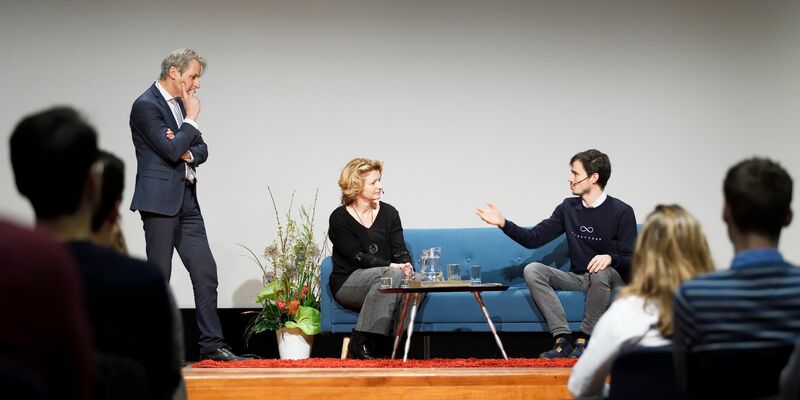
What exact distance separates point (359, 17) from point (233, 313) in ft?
7.44

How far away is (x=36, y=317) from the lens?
3.78 ft

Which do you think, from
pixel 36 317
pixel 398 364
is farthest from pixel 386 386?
pixel 36 317

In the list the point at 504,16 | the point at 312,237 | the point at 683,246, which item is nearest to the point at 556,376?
the point at 683,246

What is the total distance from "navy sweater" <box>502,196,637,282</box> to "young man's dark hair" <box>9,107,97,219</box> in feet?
12.8

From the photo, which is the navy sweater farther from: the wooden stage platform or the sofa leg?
the wooden stage platform

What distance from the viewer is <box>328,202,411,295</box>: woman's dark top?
5395 millimetres

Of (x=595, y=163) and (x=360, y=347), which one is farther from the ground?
(x=595, y=163)

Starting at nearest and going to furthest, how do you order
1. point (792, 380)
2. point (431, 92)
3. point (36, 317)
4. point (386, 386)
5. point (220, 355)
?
point (36, 317) → point (792, 380) → point (386, 386) → point (220, 355) → point (431, 92)

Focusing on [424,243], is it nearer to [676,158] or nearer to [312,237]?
[312,237]

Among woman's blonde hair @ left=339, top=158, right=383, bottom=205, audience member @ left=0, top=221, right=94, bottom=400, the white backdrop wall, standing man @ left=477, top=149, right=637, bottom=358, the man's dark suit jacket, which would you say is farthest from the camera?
the white backdrop wall

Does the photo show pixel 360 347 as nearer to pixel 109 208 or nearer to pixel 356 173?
pixel 356 173

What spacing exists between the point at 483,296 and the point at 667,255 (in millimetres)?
3130

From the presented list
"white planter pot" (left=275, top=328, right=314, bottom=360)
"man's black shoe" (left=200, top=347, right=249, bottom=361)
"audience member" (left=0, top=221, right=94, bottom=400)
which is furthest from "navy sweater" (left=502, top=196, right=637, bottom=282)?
"audience member" (left=0, top=221, right=94, bottom=400)

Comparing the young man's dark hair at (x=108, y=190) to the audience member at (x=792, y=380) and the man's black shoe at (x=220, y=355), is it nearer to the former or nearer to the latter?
the audience member at (x=792, y=380)
